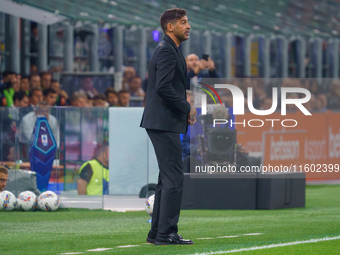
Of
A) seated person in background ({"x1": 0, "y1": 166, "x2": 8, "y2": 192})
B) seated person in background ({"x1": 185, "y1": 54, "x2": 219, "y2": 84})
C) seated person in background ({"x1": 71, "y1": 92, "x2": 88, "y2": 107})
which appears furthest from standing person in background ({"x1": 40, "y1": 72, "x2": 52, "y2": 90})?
seated person in background ({"x1": 0, "y1": 166, "x2": 8, "y2": 192})

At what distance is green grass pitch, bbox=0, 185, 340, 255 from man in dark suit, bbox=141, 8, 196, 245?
329 mm

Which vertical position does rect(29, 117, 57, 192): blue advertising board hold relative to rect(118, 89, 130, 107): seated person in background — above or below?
below

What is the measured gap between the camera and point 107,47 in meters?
27.1

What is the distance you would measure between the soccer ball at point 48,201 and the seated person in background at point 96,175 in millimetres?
706

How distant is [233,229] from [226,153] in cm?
365

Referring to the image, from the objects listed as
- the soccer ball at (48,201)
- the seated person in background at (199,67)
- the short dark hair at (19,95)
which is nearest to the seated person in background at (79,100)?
the short dark hair at (19,95)

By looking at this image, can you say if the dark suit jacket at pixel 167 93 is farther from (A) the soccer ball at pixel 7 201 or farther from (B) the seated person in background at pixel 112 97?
(B) the seated person in background at pixel 112 97

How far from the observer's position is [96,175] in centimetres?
1353

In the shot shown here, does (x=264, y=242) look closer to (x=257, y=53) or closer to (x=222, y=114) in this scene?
(x=222, y=114)

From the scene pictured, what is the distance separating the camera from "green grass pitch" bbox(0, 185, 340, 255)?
8.03 meters

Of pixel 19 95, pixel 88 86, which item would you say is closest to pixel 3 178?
pixel 19 95

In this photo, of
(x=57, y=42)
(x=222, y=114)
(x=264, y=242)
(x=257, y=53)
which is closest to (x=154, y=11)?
(x=57, y=42)

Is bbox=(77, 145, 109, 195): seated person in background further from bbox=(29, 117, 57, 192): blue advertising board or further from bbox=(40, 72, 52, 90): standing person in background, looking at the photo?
bbox=(40, 72, 52, 90): standing person in background

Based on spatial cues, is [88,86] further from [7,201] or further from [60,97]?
[7,201]
